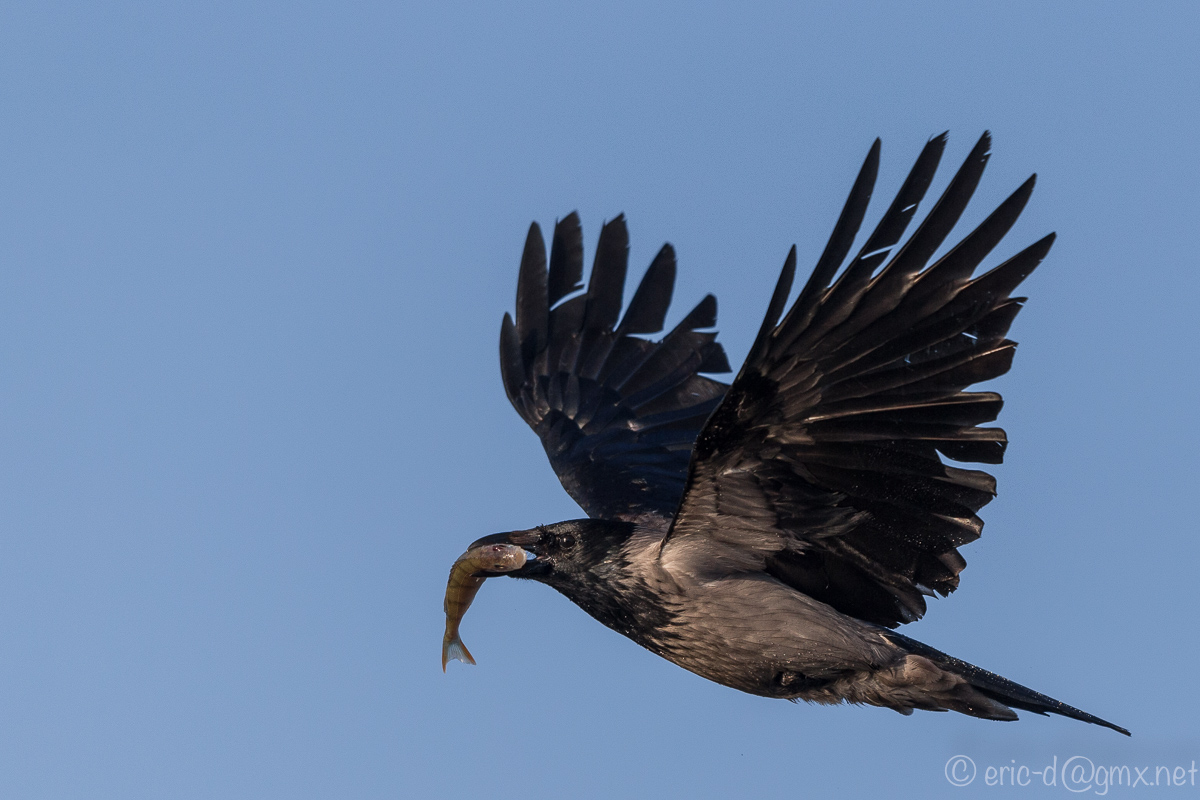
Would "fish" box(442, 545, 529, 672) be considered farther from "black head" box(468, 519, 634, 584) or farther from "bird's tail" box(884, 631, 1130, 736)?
"bird's tail" box(884, 631, 1130, 736)

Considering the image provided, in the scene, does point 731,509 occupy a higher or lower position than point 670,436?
lower

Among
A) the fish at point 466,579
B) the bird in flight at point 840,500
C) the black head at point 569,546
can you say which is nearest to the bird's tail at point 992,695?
the bird in flight at point 840,500

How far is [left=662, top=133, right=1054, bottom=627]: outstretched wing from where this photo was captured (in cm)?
567

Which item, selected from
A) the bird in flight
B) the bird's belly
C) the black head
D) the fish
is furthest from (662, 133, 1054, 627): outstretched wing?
the fish

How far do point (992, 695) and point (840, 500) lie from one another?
1298mm

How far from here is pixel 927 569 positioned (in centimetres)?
675

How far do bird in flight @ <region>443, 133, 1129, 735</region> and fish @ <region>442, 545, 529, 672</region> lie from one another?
19mm

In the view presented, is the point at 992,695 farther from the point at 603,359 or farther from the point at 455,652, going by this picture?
the point at 603,359

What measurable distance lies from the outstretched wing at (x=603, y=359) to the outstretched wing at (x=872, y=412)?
230 cm

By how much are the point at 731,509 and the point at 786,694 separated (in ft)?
3.63

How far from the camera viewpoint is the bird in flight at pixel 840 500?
577 centimetres

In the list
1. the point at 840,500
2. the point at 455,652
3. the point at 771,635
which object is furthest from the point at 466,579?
the point at 840,500

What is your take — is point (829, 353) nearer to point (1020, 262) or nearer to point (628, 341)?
point (1020, 262)

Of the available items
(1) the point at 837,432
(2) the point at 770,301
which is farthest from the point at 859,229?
(1) the point at 837,432
